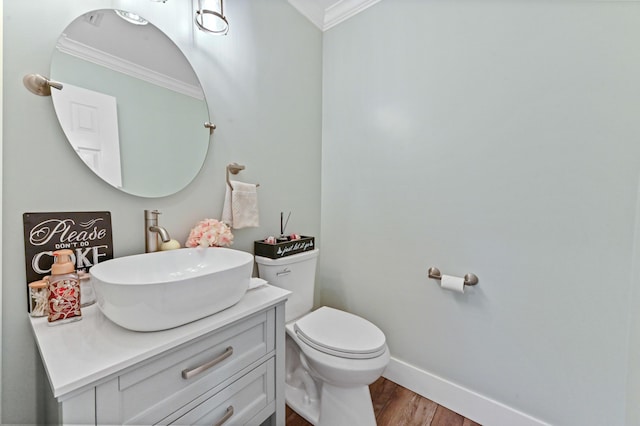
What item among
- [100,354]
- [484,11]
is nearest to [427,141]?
[484,11]

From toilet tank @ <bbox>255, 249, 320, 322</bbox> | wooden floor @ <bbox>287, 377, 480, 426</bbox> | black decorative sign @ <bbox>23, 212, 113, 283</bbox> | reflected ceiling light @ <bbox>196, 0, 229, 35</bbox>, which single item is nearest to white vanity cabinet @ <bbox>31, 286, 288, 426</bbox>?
black decorative sign @ <bbox>23, 212, 113, 283</bbox>

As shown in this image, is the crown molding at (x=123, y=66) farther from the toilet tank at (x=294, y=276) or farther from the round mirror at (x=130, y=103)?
the toilet tank at (x=294, y=276)

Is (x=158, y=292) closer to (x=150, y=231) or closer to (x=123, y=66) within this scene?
(x=150, y=231)

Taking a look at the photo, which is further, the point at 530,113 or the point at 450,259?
the point at 450,259

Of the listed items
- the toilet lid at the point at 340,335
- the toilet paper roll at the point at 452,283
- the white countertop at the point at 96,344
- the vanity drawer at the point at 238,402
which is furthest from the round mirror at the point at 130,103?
the toilet paper roll at the point at 452,283

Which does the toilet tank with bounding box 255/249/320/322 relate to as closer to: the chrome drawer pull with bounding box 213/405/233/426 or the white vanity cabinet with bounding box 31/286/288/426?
the white vanity cabinet with bounding box 31/286/288/426

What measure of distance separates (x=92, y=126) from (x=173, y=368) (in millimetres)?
876

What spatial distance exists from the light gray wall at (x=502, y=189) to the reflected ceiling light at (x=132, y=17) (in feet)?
3.92

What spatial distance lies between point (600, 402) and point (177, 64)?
7.54 ft

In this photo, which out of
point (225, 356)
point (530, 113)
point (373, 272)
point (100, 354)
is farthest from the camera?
point (373, 272)

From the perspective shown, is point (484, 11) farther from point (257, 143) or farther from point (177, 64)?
point (177, 64)

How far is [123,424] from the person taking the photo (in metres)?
0.62

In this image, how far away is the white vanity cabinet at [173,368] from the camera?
22.6 inches

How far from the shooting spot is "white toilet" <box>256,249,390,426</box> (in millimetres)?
1139
